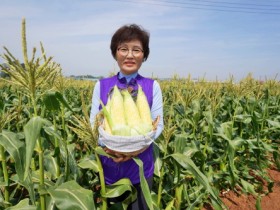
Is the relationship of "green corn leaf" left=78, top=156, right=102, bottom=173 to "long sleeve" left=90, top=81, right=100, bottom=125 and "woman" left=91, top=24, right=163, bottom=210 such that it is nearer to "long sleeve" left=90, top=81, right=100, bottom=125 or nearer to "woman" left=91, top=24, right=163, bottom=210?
"woman" left=91, top=24, right=163, bottom=210

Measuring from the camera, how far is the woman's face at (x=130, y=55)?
88.4 inches

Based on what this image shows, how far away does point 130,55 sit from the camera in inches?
87.8

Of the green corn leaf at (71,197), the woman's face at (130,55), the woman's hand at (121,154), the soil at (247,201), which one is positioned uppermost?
the woman's face at (130,55)

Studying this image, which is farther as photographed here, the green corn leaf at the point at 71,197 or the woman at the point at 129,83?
the woman at the point at 129,83

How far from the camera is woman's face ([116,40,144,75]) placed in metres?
2.24

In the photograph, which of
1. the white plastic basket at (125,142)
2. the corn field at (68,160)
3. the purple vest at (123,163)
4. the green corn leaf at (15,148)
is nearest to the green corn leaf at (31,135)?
the corn field at (68,160)

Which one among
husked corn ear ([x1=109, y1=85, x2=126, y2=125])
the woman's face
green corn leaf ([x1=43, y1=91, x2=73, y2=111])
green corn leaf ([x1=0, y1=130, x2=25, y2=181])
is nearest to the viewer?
green corn leaf ([x1=0, y1=130, x2=25, y2=181])

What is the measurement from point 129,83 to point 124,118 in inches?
27.3

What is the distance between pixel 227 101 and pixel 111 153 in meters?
4.63

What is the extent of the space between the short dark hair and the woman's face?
4cm

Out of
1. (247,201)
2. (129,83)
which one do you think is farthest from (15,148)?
(247,201)

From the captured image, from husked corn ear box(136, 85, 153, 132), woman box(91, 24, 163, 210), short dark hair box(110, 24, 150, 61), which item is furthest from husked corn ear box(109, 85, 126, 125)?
short dark hair box(110, 24, 150, 61)

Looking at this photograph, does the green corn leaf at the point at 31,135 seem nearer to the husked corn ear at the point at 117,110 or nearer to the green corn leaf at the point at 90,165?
the husked corn ear at the point at 117,110

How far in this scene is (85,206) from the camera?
1.65 metres
